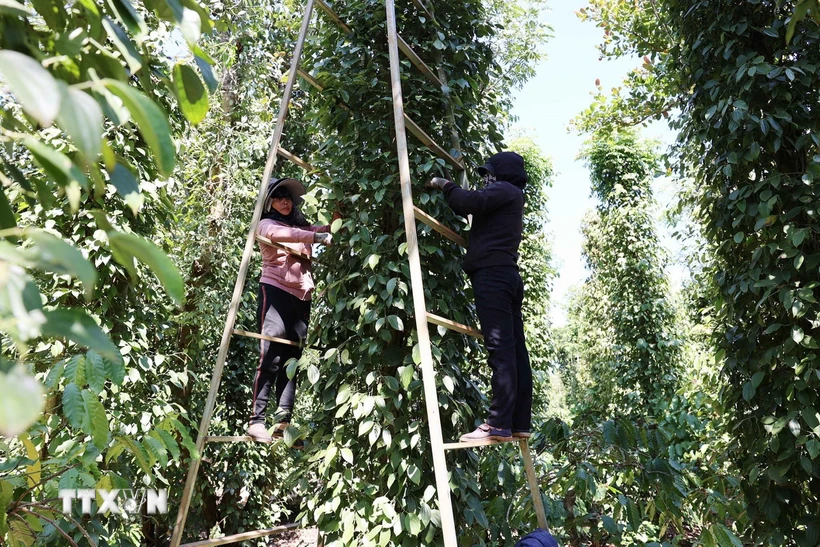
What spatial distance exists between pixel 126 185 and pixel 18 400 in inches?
11.5

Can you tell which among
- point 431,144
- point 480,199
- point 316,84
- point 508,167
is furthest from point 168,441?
point 316,84

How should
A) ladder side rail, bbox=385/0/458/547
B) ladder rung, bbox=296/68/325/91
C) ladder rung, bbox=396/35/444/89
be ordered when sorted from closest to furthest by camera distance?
ladder side rail, bbox=385/0/458/547, ladder rung, bbox=396/35/444/89, ladder rung, bbox=296/68/325/91

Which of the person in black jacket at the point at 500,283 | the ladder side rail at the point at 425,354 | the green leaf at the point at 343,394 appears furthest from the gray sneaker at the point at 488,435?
the green leaf at the point at 343,394

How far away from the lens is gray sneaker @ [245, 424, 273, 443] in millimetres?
2766

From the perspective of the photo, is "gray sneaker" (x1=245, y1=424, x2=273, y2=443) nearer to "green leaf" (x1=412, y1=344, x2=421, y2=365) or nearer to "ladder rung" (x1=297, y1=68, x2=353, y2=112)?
"green leaf" (x1=412, y1=344, x2=421, y2=365)

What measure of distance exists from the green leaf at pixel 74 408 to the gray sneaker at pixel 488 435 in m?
1.38

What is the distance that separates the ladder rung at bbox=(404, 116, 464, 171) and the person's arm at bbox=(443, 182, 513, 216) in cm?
27

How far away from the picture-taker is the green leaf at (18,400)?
425mm

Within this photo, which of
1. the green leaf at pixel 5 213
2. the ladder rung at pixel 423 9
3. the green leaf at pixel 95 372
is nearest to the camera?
the green leaf at pixel 5 213

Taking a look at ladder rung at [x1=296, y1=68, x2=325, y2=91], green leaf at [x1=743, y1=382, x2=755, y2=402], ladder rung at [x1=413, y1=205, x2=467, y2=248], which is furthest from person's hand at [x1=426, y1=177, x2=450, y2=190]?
→ green leaf at [x1=743, y1=382, x2=755, y2=402]

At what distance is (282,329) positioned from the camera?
9.77 ft

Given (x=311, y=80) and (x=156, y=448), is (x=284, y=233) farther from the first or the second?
(x=156, y=448)

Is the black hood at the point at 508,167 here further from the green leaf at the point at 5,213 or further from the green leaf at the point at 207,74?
the green leaf at the point at 5,213

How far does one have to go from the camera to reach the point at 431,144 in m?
2.68
